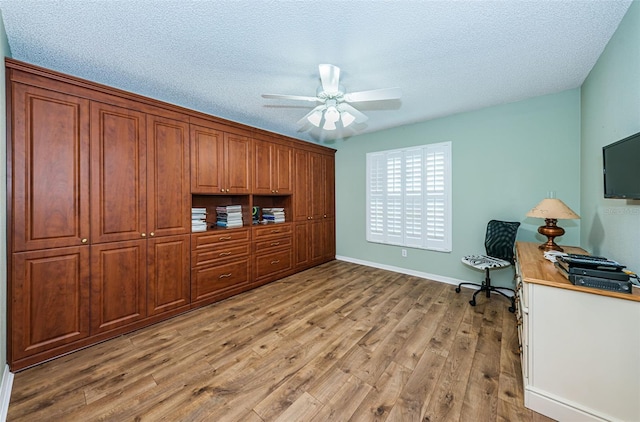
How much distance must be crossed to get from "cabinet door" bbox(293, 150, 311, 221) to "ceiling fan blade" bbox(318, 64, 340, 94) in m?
2.02

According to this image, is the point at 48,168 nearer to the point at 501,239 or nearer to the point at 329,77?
the point at 329,77

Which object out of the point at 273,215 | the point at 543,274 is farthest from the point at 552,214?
the point at 273,215

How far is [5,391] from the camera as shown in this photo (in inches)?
61.9

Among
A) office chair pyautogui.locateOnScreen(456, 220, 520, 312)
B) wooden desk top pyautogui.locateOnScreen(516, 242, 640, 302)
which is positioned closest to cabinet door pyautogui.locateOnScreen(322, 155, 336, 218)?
office chair pyautogui.locateOnScreen(456, 220, 520, 312)

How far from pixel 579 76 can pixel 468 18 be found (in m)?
1.79

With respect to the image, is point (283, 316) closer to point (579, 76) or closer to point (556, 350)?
point (556, 350)

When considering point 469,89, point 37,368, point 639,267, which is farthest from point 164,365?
point 469,89

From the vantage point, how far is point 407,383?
66.6 inches

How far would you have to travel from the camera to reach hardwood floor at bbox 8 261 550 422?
1481 millimetres

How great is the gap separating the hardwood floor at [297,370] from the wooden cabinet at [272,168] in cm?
173

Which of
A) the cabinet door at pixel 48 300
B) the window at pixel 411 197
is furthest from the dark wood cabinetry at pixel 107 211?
the window at pixel 411 197

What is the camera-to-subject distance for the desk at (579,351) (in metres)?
1.25

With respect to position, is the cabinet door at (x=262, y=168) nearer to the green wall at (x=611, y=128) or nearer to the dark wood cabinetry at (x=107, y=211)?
the dark wood cabinetry at (x=107, y=211)

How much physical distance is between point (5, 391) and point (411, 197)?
4.45 metres
